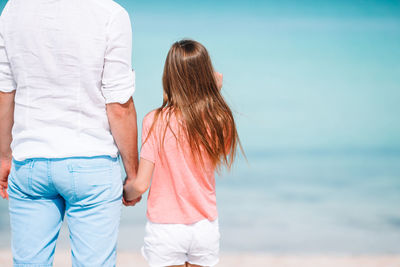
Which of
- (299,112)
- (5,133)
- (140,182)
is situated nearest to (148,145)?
(140,182)

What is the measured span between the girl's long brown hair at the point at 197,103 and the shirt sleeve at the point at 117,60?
0.22 metres

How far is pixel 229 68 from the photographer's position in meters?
10.5

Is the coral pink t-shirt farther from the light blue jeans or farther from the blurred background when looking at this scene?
the blurred background

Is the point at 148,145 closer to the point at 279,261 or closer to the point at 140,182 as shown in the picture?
the point at 140,182

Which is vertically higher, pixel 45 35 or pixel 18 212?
pixel 45 35

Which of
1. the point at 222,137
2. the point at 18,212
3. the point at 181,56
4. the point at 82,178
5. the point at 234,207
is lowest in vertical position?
the point at 234,207

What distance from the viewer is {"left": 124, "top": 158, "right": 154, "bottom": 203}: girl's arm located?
145 centimetres

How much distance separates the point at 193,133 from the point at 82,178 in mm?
401

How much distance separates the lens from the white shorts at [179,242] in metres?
1.52

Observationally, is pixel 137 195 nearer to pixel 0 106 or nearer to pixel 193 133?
pixel 193 133

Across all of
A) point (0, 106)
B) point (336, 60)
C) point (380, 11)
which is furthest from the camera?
point (336, 60)

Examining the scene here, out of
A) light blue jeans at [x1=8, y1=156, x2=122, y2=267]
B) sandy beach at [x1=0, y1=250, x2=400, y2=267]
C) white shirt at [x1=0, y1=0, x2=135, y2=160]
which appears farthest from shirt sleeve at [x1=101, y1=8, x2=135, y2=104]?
sandy beach at [x1=0, y1=250, x2=400, y2=267]

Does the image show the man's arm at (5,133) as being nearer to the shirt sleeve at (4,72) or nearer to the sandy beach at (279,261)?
the shirt sleeve at (4,72)

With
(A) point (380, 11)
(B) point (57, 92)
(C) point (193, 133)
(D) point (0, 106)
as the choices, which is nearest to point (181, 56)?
(C) point (193, 133)
